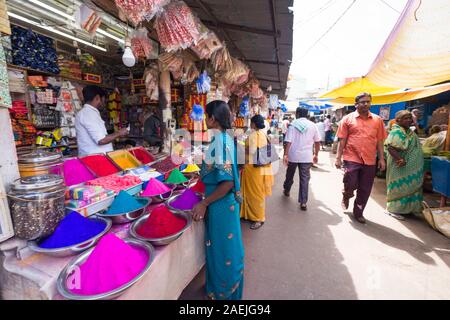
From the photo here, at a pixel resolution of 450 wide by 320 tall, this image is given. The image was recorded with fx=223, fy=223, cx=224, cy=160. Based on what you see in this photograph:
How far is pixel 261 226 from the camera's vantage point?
324 centimetres

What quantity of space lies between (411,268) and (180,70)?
3633 mm

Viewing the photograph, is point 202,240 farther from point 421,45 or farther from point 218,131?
point 421,45

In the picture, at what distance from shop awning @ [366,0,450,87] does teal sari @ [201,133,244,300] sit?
146 inches

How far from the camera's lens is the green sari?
11.1ft

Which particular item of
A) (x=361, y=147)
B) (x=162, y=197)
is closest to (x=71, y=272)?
(x=162, y=197)

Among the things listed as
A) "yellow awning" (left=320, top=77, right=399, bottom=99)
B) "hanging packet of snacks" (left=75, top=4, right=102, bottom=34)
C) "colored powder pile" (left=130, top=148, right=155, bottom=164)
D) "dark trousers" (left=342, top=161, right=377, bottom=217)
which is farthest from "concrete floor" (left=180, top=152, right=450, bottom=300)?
"yellow awning" (left=320, top=77, right=399, bottom=99)

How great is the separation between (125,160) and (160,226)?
1.49 metres

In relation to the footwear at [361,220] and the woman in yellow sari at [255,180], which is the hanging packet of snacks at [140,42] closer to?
the woman in yellow sari at [255,180]

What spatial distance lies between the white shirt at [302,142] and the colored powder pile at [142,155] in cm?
233

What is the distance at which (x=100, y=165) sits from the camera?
2340 mm

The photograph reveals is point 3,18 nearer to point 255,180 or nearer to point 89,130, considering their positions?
point 89,130

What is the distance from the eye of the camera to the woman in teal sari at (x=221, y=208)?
1537 millimetres

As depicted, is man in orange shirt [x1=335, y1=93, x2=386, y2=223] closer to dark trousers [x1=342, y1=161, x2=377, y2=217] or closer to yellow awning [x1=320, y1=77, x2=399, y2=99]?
dark trousers [x1=342, y1=161, x2=377, y2=217]

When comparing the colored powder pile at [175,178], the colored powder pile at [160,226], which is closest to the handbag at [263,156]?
the colored powder pile at [175,178]
